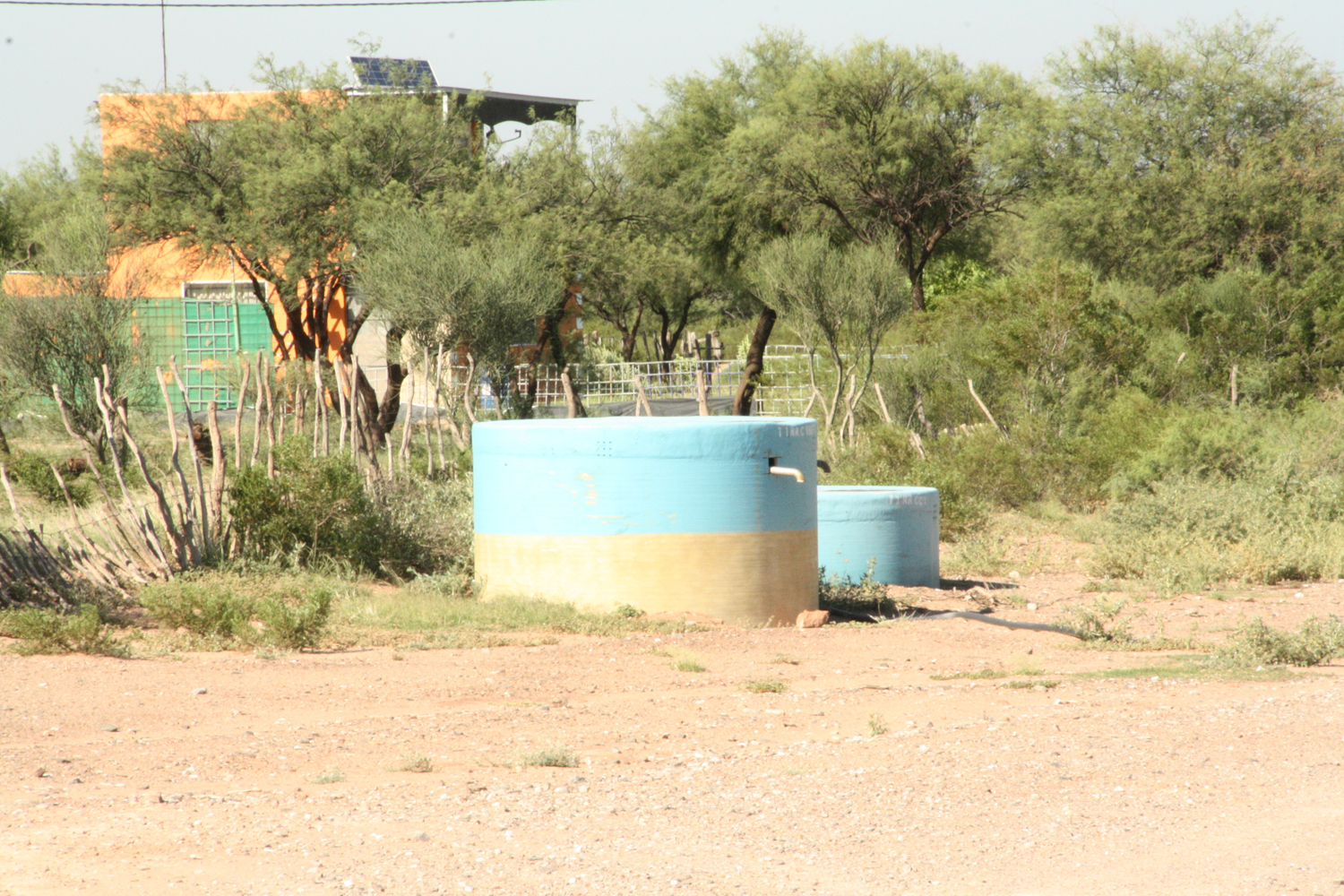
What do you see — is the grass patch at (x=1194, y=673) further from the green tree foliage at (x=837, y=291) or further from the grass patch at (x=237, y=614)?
the green tree foliage at (x=837, y=291)

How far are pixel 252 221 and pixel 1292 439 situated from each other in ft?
52.1

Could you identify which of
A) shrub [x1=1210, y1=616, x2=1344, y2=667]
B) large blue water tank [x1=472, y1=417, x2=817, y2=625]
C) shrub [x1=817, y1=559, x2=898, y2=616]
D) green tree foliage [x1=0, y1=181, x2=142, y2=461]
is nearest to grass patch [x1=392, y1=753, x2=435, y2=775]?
large blue water tank [x1=472, y1=417, x2=817, y2=625]

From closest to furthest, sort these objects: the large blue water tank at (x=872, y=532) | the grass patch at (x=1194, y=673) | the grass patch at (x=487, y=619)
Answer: the grass patch at (x=1194, y=673) → the grass patch at (x=487, y=619) → the large blue water tank at (x=872, y=532)

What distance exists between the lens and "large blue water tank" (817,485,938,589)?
11.6 meters

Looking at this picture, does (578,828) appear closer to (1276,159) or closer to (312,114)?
(312,114)

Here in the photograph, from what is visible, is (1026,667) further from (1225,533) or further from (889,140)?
(889,140)

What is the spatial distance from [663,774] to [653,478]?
4.03m

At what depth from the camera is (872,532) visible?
11.6 meters

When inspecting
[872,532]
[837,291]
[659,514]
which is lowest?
[872,532]

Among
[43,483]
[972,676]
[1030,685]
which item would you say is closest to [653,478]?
[972,676]

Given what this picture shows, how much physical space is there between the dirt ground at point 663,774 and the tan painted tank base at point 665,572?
0.72 m

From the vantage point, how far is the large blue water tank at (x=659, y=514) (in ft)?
30.4

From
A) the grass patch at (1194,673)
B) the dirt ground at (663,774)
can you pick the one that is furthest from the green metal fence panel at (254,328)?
the grass patch at (1194,673)

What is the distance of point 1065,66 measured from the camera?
1040 inches
